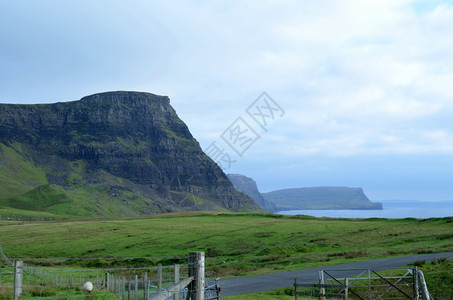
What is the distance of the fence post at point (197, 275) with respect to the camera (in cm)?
1488

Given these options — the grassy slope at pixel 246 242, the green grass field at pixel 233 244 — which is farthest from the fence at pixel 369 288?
the grassy slope at pixel 246 242

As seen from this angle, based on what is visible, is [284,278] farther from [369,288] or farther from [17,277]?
[17,277]

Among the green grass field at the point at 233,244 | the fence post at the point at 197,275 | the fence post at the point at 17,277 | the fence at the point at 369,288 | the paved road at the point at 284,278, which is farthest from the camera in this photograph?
Answer: the green grass field at the point at 233,244

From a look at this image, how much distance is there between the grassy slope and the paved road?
451 centimetres

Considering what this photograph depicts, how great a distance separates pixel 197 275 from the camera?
48.9 ft

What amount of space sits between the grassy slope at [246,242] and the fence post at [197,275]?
132 ft

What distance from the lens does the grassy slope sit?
63.8 m

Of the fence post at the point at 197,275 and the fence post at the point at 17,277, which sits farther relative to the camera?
the fence post at the point at 17,277

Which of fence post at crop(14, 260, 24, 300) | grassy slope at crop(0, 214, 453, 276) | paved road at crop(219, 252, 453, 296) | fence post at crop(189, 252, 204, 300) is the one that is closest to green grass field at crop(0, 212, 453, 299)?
grassy slope at crop(0, 214, 453, 276)

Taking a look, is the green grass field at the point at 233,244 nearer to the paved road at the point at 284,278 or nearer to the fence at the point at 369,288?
the paved road at the point at 284,278

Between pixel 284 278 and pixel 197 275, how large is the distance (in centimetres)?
3403

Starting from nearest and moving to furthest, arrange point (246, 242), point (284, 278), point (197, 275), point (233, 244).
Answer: point (197, 275), point (284, 278), point (233, 244), point (246, 242)

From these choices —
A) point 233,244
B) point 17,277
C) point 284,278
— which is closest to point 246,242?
point 233,244

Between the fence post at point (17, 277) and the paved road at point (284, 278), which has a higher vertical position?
the fence post at point (17, 277)
